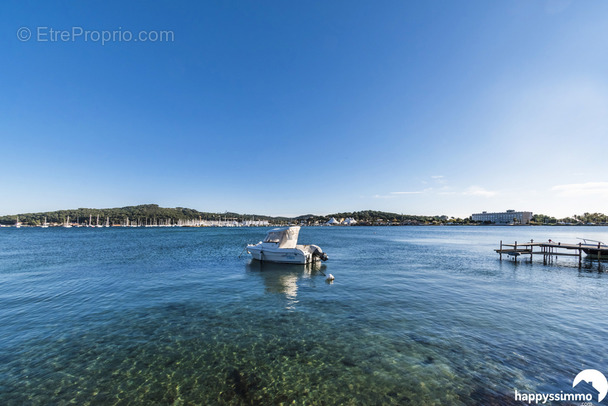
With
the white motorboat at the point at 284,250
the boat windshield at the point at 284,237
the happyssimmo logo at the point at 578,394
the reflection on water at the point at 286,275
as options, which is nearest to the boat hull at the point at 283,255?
the white motorboat at the point at 284,250

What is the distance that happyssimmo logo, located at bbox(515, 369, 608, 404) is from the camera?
23.2 ft

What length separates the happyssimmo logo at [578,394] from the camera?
7077 millimetres

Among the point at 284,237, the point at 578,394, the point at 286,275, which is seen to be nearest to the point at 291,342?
the point at 578,394

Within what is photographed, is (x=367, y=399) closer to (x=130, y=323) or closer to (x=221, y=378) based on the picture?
(x=221, y=378)

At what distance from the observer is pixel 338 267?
97.2ft

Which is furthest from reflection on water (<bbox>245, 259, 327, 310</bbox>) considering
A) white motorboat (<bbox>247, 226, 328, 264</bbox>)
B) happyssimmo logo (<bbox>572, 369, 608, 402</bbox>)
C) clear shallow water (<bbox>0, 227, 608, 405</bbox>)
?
happyssimmo logo (<bbox>572, 369, 608, 402</bbox>)

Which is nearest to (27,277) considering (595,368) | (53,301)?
(53,301)

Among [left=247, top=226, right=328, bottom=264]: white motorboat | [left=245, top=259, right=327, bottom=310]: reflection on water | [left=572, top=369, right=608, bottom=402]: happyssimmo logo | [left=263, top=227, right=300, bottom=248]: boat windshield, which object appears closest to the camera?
[left=572, top=369, right=608, bottom=402]: happyssimmo logo

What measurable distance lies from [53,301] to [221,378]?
15.6 meters

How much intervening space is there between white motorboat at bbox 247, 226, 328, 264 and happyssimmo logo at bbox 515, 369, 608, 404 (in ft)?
75.0

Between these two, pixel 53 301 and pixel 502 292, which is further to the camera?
pixel 502 292

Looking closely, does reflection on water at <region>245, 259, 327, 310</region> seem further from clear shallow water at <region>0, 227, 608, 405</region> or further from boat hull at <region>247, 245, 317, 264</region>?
boat hull at <region>247, 245, 317, 264</region>

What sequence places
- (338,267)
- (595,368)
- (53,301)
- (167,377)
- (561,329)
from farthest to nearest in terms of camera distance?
(338,267) → (53,301) → (561,329) → (595,368) → (167,377)

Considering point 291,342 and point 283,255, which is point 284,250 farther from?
point 291,342
